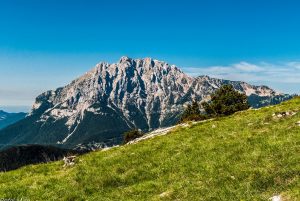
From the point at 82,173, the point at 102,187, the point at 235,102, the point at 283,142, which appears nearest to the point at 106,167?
the point at 82,173

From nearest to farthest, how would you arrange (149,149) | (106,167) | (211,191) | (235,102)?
(211,191) → (106,167) → (149,149) → (235,102)

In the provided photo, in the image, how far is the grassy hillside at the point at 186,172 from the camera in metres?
20.8

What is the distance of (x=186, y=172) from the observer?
83.4 ft

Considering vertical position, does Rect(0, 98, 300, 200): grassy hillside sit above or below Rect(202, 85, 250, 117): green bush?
below

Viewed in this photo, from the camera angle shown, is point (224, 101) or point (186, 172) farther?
point (224, 101)

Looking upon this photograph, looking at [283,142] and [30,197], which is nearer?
[30,197]

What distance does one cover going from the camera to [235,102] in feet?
526

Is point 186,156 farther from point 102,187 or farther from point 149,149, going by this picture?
point 102,187

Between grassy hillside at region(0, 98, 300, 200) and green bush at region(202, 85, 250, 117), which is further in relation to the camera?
green bush at region(202, 85, 250, 117)

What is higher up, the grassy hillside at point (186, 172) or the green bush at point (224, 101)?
the green bush at point (224, 101)

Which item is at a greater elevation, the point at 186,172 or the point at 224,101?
the point at 224,101

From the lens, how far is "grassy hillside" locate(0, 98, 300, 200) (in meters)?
20.8

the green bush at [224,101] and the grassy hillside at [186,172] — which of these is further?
the green bush at [224,101]

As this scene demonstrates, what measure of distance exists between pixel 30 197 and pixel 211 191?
10792 mm
